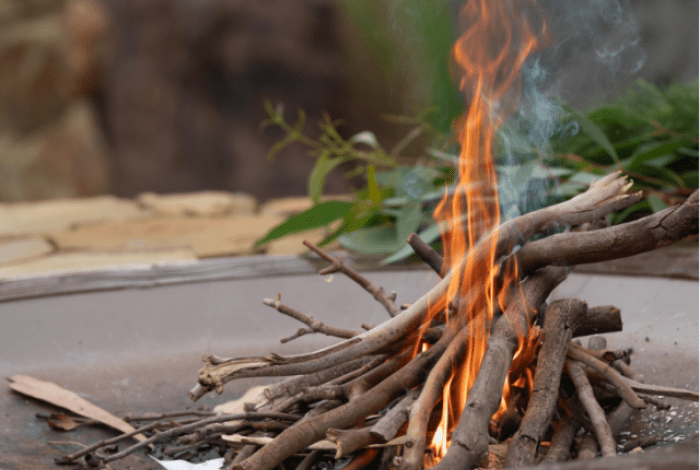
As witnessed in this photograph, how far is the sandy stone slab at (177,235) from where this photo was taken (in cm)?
173

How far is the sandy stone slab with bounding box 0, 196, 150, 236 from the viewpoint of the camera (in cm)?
215

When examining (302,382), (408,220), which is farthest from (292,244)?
(302,382)

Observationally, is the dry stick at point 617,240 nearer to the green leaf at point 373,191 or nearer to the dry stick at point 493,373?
the dry stick at point 493,373

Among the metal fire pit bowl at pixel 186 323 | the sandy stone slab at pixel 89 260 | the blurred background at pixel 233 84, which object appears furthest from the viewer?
the blurred background at pixel 233 84

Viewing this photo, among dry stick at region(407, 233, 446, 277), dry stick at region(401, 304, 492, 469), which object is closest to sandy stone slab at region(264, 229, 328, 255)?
dry stick at region(407, 233, 446, 277)

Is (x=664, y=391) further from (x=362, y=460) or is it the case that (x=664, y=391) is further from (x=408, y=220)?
(x=408, y=220)

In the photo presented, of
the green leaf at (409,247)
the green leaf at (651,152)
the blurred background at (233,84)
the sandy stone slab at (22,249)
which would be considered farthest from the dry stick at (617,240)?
the blurred background at (233,84)

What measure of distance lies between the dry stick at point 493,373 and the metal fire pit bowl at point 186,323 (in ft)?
0.67

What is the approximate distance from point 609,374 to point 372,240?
76 cm

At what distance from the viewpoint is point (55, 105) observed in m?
5.14

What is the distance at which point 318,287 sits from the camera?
124cm

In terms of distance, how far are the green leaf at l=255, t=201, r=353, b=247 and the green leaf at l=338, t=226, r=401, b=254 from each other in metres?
0.05

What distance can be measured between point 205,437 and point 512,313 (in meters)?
0.37

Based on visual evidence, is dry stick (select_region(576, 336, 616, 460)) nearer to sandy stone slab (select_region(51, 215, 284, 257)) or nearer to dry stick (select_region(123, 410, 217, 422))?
dry stick (select_region(123, 410, 217, 422))
